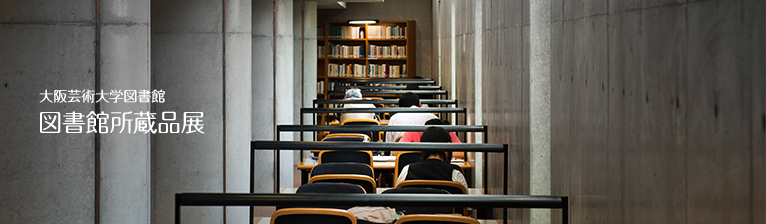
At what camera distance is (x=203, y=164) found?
5.17 metres

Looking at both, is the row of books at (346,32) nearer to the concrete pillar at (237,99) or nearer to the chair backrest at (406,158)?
the concrete pillar at (237,99)

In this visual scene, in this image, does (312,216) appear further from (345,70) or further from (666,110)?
(345,70)

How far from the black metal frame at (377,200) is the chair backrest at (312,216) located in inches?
44.3

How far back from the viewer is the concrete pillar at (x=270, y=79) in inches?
289

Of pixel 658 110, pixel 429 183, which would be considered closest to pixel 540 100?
pixel 429 183

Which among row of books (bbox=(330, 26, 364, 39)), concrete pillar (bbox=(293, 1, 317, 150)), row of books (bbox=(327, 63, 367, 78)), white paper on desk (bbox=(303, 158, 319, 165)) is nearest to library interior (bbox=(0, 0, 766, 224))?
white paper on desk (bbox=(303, 158, 319, 165))

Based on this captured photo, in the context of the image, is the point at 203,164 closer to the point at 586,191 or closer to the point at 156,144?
the point at 156,144

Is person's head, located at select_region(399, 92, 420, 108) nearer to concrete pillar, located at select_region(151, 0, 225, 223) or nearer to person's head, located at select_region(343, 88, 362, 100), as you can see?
person's head, located at select_region(343, 88, 362, 100)

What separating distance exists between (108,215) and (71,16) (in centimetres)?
99

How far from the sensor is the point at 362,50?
590 inches

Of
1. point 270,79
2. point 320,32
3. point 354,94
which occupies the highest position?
point 320,32

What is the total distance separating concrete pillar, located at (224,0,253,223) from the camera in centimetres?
530

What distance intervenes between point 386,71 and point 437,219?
12257mm

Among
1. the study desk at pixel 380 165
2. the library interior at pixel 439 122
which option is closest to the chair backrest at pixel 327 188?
the library interior at pixel 439 122
